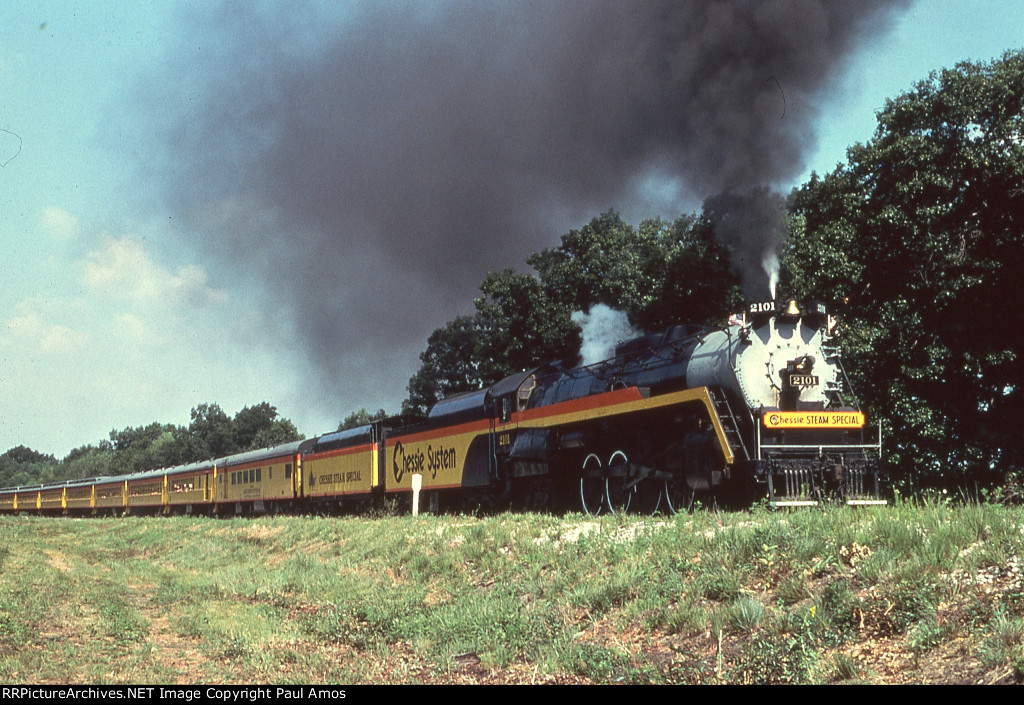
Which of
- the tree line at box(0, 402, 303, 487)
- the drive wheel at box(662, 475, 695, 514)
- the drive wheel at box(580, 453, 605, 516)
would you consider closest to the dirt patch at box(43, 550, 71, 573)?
the drive wheel at box(580, 453, 605, 516)

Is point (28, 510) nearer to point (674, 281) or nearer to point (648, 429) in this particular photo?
point (674, 281)

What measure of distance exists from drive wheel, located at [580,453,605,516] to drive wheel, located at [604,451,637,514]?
27 centimetres

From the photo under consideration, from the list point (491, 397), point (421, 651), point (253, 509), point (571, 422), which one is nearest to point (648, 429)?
point (571, 422)

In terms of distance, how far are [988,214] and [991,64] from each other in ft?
14.2

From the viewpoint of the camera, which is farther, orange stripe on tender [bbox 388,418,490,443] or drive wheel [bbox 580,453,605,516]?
orange stripe on tender [bbox 388,418,490,443]

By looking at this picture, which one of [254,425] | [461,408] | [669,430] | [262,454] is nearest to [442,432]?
[461,408]

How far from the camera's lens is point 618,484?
57.4ft

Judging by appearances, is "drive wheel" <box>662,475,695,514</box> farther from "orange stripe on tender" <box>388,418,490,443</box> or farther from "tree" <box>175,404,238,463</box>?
"tree" <box>175,404,238,463</box>

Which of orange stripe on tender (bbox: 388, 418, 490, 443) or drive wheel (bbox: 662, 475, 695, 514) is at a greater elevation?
orange stripe on tender (bbox: 388, 418, 490, 443)

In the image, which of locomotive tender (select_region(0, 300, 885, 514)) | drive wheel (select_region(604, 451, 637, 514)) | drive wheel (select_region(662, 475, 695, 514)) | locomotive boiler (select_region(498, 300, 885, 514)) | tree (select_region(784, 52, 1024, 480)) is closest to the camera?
locomotive boiler (select_region(498, 300, 885, 514))

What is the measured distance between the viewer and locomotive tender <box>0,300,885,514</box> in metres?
14.3

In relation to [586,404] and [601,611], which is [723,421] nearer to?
[586,404]

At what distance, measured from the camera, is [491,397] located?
2194cm

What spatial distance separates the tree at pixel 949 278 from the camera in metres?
24.1
